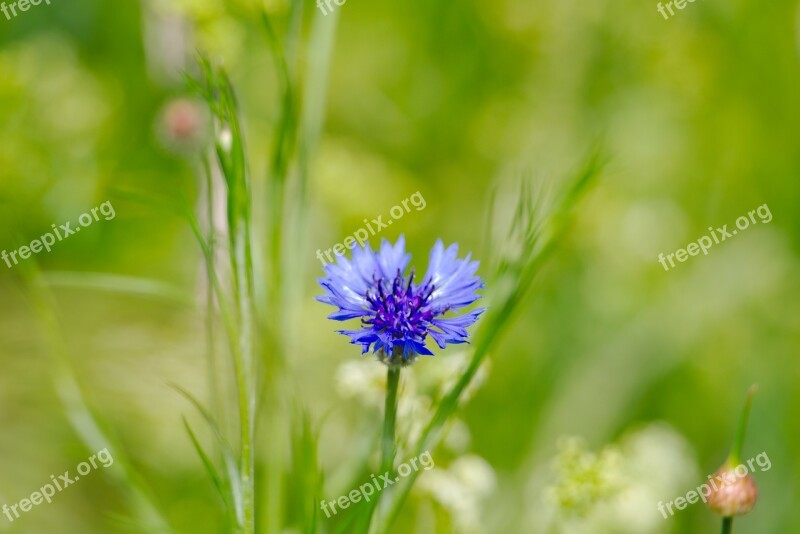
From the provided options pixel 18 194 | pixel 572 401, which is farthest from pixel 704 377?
pixel 18 194

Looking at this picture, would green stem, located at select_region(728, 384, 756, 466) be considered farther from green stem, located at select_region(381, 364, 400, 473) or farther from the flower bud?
green stem, located at select_region(381, 364, 400, 473)

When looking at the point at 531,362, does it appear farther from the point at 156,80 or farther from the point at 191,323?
the point at 156,80

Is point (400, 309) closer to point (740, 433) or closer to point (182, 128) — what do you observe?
point (740, 433)

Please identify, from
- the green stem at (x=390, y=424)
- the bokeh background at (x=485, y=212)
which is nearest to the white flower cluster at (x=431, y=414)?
the green stem at (x=390, y=424)

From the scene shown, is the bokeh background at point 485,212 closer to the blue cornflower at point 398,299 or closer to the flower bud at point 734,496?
the flower bud at point 734,496

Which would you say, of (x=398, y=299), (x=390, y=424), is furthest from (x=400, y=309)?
(x=390, y=424)
